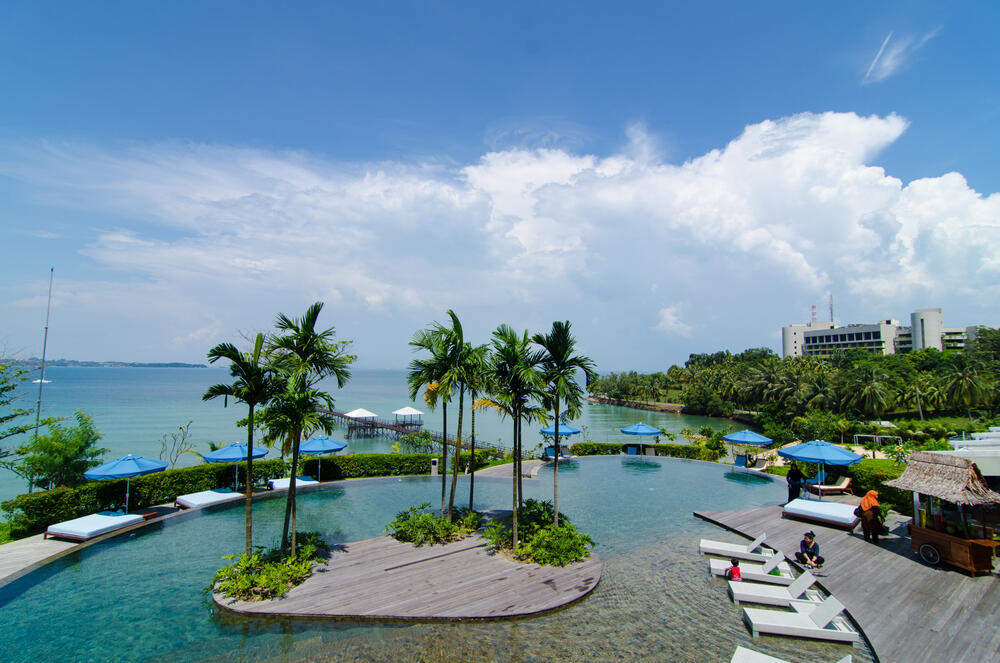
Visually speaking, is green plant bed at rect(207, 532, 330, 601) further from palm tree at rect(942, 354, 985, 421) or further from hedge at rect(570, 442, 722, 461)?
palm tree at rect(942, 354, 985, 421)

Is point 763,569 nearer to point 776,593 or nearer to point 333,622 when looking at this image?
point 776,593

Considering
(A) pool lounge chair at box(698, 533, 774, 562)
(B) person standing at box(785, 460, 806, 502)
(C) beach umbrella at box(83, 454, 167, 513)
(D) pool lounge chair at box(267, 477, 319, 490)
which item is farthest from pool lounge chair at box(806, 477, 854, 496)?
(C) beach umbrella at box(83, 454, 167, 513)

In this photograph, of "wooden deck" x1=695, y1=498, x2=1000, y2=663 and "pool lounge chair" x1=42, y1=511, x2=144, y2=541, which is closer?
"wooden deck" x1=695, y1=498, x2=1000, y2=663

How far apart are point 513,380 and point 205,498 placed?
494 inches

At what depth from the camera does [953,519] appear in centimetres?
1197

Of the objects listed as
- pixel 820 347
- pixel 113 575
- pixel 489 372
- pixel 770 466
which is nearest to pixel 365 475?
pixel 113 575

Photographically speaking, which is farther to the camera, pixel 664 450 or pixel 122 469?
pixel 664 450

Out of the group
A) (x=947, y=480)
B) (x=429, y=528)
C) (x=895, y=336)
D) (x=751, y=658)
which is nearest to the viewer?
(x=751, y=658)

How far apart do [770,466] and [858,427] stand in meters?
19.7

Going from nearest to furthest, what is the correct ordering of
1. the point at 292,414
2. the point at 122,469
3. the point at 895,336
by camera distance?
the point at 292,414, the point at 122,469, the point at 895,336

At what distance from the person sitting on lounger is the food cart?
246 cm

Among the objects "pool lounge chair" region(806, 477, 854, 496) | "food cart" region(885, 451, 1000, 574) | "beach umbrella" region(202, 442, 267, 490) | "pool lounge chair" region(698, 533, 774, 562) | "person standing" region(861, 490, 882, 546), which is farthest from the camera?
"pool lounge chair" region(806, 477, 854, 496)

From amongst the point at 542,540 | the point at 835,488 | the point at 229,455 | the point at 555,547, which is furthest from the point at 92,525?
the point at 835,488

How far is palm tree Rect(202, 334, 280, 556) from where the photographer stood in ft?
31.7
